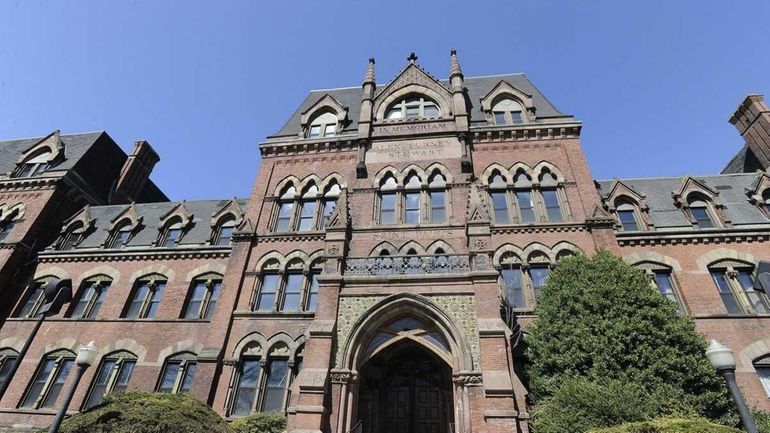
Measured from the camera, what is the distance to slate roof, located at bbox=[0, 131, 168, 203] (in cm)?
2628

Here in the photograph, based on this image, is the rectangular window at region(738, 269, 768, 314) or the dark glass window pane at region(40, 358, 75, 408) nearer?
the rectangular window at region(738, 269, 768, 314)

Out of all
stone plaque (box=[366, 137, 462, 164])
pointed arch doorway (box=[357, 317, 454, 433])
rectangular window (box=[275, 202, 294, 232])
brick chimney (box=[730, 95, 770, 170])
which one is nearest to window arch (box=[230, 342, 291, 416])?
pointed arch doorway (box=[357, 317, 454, 433])

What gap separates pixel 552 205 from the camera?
1850cm

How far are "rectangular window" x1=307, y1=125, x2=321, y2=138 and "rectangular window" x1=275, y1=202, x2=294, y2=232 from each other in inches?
183

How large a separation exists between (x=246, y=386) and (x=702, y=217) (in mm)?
Answer: 21321

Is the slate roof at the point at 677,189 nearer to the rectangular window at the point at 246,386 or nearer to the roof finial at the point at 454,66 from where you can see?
the roof finial at the point at 454,66

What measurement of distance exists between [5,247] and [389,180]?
2136 centimetres

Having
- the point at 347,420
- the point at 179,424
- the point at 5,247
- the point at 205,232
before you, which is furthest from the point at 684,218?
the point at 5,247

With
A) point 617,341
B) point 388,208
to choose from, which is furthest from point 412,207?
point 617,341

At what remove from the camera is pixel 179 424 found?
7988mm

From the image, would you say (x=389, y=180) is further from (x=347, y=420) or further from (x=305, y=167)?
(x=347, y=420)

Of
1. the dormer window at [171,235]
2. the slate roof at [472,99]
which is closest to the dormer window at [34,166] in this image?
the dormer window at [171,235]

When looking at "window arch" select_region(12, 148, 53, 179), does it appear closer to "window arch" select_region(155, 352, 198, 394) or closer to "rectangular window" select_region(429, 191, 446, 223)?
"window arch" select_region(155, 352, 198, 394)

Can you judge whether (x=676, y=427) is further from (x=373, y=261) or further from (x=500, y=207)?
(x=500, y=207)
